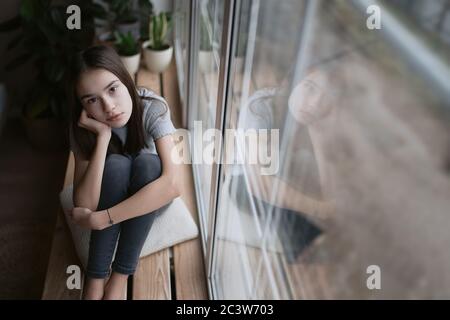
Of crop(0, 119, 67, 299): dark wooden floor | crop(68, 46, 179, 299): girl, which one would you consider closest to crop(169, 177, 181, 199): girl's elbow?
crop(68, 46, 179, 299): girl

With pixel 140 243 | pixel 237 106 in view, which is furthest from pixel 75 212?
pixel 237 106

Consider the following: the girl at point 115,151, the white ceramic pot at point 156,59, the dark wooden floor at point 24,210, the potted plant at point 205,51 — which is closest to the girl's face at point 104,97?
the girl at point 115,151

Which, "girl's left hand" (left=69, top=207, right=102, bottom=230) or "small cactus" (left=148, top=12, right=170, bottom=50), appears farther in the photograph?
"small cactus" (left=148, top=12, right=170, bottom=50)

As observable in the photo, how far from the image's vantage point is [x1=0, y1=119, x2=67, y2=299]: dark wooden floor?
106 centimetres

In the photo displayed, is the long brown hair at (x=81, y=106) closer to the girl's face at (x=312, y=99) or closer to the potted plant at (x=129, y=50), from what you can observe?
the potted plant at (x=129, y=50)

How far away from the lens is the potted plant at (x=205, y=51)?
2.91 feet

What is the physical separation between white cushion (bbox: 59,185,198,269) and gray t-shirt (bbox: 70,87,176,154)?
83 millimetres

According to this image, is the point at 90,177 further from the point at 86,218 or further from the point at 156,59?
the point at 156,59

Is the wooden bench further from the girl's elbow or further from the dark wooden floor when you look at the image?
the dark wooden floor

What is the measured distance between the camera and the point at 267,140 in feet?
1.85

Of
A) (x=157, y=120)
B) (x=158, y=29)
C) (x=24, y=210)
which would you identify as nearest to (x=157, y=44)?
(x=158, y=29)

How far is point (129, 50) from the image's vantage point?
0.47m

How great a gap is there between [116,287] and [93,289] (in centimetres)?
3

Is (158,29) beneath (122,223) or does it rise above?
above
